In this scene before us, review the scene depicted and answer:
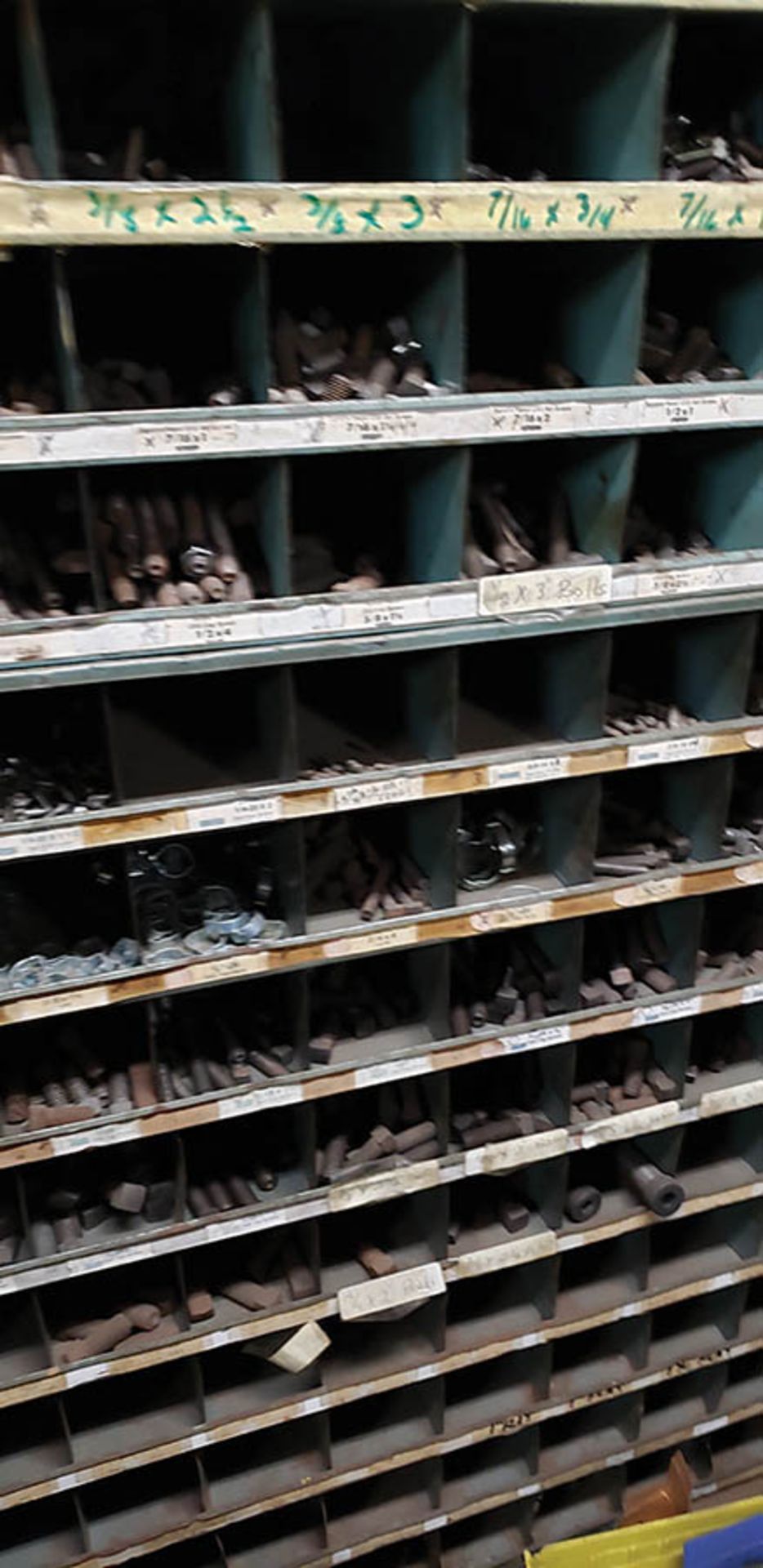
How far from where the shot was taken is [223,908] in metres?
1.60

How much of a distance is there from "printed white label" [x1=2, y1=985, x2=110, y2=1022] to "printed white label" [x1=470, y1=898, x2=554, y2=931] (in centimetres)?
52

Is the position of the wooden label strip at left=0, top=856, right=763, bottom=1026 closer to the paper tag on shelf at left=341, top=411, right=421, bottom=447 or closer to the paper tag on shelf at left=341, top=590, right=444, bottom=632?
the paper tag on shelf at left=341, top=590, right=444, bottom=632

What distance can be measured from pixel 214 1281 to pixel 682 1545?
3.27 ft

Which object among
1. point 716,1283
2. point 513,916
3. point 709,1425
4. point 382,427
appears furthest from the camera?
point 709,1425

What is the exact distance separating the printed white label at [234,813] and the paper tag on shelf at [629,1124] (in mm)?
817

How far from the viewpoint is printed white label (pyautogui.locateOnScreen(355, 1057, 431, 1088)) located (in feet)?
5.42

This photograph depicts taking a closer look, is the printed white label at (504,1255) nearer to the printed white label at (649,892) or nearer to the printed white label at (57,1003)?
the printed white label at (649,892)

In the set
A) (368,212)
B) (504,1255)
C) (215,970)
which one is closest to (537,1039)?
(504,1255)

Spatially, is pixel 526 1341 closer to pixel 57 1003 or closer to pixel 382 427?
pixel 57 1003

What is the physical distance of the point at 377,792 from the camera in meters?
1.48

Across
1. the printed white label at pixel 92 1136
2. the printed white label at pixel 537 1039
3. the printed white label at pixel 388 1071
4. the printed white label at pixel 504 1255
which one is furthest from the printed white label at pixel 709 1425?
the printed white label at pixel 92 1136

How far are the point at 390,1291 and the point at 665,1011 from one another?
0.64m

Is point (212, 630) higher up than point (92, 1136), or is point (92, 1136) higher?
point (212, 630)

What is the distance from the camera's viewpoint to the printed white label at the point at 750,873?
175 cm
